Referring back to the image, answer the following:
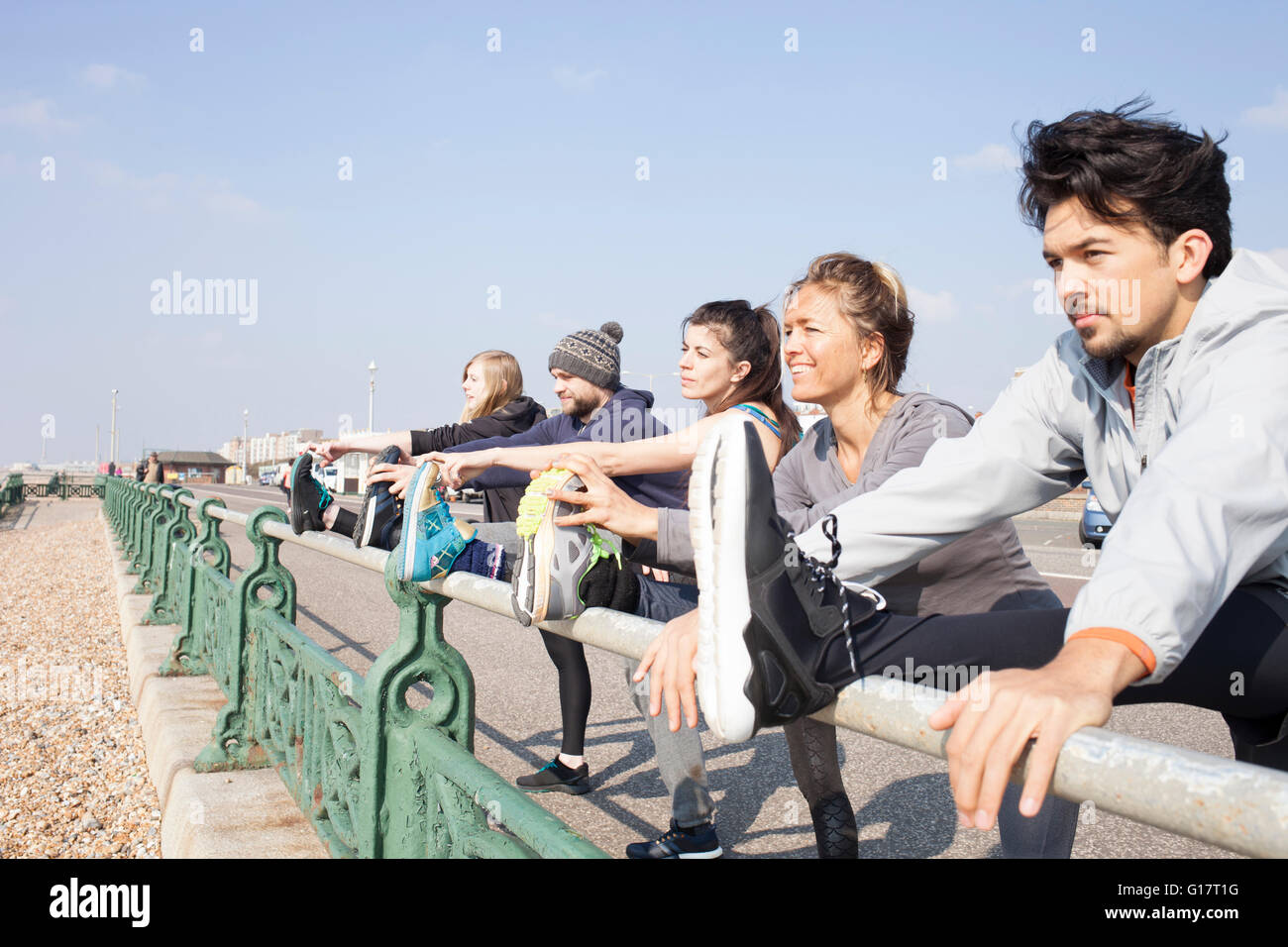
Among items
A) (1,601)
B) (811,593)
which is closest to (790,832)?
(811,593)

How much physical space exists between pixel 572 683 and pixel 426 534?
1816 mm

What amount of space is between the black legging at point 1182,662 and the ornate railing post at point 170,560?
21.4 feet

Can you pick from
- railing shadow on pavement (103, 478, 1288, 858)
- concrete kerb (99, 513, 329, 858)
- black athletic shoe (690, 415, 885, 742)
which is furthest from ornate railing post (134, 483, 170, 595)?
black athletic shoe (690, 415, 885, 742)

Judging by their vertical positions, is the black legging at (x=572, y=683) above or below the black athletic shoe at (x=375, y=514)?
below

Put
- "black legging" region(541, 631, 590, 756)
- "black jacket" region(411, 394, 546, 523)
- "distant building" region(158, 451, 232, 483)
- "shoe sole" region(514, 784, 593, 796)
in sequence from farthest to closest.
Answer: "distant building" region(158, 451, 232, 483) < "black jacket" region(411, 394, 546, 523) < "shoe sole" region(514, 784, 593, 796) < "black legging" region(541, 631, 590, 756)

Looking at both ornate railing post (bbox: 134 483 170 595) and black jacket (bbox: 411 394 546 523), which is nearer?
black jacket (bbox: 411 394 546 523)

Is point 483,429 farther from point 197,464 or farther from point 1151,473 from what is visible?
point 197,464

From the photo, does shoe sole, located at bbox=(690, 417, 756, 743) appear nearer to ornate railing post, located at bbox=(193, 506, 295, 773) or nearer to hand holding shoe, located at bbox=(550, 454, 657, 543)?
hand holding shoe, located at bbox=(550, 454, 657, 543)

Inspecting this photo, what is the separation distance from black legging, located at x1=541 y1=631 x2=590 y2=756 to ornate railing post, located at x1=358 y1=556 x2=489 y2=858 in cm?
168

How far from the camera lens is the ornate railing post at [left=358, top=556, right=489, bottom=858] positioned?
6.73ft

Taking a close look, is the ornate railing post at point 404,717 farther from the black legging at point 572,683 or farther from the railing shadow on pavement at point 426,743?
the black legging at point 572,683

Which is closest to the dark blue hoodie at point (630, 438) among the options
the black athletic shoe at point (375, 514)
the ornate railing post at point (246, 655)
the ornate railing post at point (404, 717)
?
the black athletic shoe at point (375, 514)

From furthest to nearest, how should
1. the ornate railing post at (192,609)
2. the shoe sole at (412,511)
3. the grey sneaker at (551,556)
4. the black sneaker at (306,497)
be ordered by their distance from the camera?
1. the ornate railing post at (192,609)
2. the black sneaker at (306,497)
3. the shoe sole at (412,511)
4. the grey sneaker at (551,556)

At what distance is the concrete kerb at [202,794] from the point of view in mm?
3012
